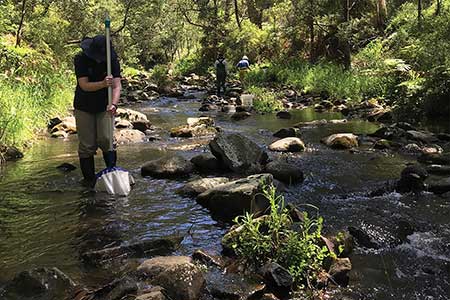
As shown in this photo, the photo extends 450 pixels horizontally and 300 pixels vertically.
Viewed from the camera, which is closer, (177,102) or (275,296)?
(275,296)

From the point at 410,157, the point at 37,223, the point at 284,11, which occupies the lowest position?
the point at 410,157

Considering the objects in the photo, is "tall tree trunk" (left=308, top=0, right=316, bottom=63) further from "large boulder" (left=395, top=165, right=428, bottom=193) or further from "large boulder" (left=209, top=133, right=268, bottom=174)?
"large boulder" (left=395, top=165, right=428, bottom=193)

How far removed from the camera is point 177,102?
19766 mm

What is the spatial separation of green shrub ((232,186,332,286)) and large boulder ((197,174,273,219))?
86 cm

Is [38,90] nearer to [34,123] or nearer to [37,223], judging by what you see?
[34,123]

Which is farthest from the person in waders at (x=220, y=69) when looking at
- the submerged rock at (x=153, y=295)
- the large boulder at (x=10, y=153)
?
the submerged rock at (x=153, y=295)

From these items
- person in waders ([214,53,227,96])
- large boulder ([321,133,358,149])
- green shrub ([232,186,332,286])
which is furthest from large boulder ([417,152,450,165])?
person in waders ([214,53,227,96])

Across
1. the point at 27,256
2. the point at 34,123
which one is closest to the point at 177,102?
the point at 34,123

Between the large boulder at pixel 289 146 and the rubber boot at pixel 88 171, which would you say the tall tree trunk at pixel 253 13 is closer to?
the large boulder at pixel 289 146

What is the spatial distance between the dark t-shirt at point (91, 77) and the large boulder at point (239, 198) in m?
2.19

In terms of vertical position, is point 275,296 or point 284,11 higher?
point 284,11

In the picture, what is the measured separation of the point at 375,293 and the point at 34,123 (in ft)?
30.5

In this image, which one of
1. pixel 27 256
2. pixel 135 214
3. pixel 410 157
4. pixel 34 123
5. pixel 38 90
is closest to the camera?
pixel 27 256

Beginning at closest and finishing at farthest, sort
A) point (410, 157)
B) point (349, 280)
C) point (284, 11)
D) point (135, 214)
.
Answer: point (349, 280) → point (135, 214) → point (410, 157) → point (284, 11)
